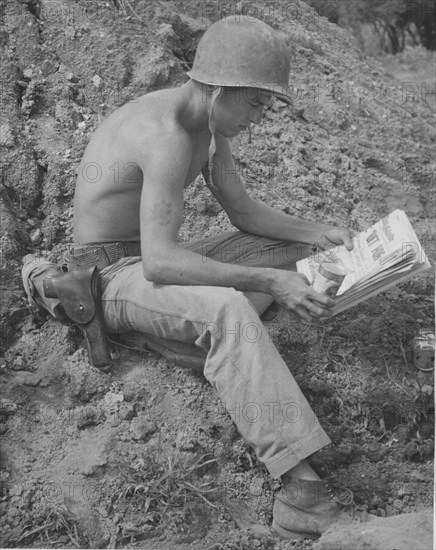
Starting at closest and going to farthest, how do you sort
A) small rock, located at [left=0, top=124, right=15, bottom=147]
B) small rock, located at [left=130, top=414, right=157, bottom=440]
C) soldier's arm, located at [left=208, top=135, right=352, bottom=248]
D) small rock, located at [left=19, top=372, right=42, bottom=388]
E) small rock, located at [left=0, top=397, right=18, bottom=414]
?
small rock, located at [left=130, top=414, right=157, bottom=440], small rock, located at [left=0, top=397, right=18, bottom=414], small rock, located at [left=19, top=372, right=42, bottom=388], soldier's arm, located at [left=208, top=135, right=352, bottom=248], small rock, located at [left=0, top=124, right=15, bottom=147]

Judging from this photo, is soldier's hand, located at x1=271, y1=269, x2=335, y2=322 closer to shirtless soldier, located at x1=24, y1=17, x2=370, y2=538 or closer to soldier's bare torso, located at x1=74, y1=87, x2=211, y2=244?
shirtless soldier, located at x1=24, y1=17, x2=370, y2=538

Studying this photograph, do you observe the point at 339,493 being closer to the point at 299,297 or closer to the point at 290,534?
the point at 290,534

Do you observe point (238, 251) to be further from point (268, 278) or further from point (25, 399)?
point (25, 399)

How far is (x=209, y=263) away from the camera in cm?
363

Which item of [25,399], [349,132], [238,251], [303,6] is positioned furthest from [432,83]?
[25,399]

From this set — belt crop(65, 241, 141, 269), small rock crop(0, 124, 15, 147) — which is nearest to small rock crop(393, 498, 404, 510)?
belt crop(65, 241, 141, 269)

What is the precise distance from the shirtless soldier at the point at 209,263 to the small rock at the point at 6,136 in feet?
3.31

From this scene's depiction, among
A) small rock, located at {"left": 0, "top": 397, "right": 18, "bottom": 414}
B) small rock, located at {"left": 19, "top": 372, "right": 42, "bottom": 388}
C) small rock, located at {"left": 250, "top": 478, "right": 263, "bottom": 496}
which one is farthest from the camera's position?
small rock, located at {"left": 19, "top": 372, "right": 42, "bottom": 388}

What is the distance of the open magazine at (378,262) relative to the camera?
349 cm

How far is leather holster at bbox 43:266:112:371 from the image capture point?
3795mm

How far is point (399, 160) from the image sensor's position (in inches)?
240

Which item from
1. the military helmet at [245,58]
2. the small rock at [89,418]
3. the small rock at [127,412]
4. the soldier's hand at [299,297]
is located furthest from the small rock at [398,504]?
the military helmet at [245,58]

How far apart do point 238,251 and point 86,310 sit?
2.69 ft

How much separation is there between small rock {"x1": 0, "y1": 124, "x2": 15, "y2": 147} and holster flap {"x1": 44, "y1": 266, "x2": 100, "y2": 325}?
1.33m
